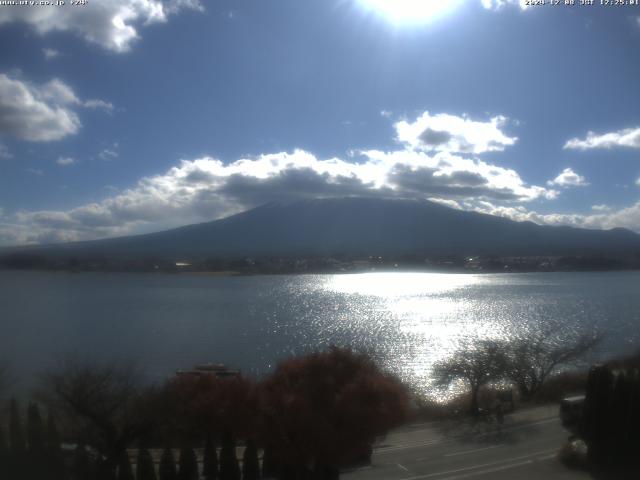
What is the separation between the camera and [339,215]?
11300cm

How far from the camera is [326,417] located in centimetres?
687

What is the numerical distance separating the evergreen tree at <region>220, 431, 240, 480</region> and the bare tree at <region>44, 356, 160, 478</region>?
3.54 ft

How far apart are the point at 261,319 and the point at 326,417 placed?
66.4ft

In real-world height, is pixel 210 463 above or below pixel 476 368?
above

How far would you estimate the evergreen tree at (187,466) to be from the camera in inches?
261

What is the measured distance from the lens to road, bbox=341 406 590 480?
7.29m

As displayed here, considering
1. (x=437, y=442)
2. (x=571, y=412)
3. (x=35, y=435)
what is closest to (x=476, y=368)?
(x=571, y=412)

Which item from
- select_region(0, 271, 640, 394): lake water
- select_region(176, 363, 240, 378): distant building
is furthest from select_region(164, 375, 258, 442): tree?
select_region(0, 271, 640, 394): lake water

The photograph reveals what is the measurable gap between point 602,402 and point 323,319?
64.3 feet

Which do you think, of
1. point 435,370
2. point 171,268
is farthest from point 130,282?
point 435,370

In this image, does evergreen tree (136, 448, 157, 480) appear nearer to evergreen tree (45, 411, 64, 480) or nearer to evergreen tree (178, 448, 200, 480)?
Answer: evergreen tree (178, 448, 200, 480)

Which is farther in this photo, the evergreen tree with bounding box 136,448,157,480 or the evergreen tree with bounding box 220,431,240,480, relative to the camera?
the evergreen tree with bounding box 220,431,240,480

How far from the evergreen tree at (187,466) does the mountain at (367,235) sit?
7102cm

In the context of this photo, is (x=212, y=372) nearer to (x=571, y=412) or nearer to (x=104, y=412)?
(x=104, y=412)
